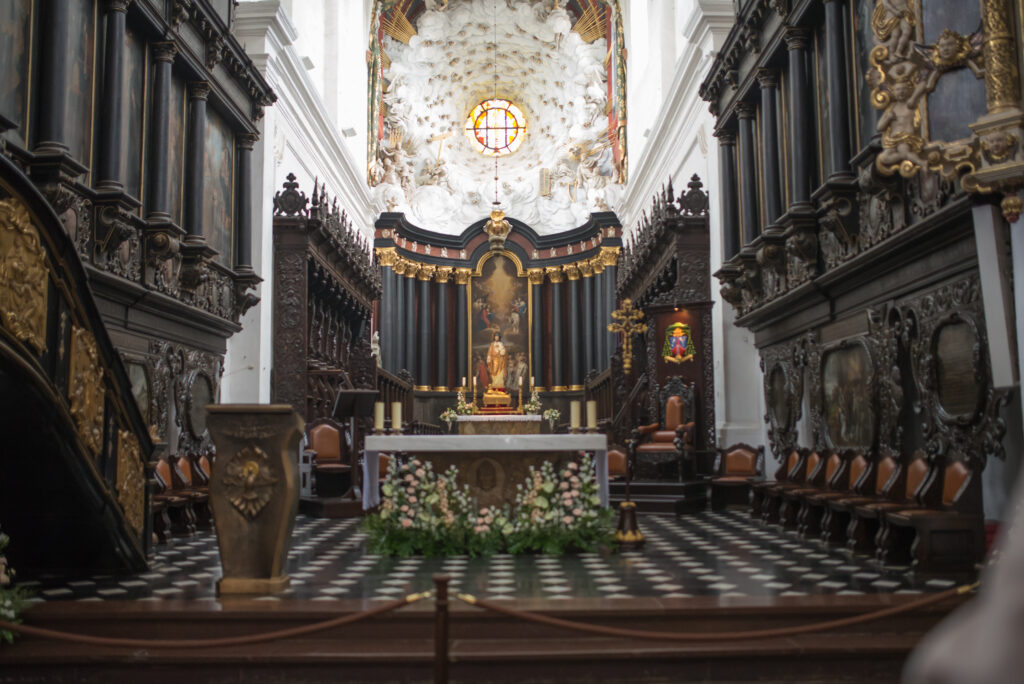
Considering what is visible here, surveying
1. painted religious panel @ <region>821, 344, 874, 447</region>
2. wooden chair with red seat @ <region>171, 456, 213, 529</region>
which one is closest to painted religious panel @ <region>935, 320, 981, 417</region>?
painted religious panel @ <region>821, 344, 874, 447</region>

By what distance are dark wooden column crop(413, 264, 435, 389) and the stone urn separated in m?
22.5

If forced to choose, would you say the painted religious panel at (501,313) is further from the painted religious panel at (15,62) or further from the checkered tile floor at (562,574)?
the painted religious panel at (15,62)

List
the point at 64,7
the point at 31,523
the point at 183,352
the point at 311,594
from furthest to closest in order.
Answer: the point at 183,352 < the point at 64,7 < the point at 31,523 < the point at 311,594

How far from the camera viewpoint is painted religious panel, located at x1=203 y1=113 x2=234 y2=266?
12281 millimetres

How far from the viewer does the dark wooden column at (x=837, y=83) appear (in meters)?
8.80

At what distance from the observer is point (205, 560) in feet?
24.8

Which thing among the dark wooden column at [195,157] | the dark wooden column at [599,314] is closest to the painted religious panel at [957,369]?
the dark wooden column at [195,157]

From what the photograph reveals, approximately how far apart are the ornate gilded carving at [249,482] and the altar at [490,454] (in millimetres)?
1863

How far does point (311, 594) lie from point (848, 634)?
10.6 feet

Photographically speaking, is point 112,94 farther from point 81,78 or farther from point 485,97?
point 485,97

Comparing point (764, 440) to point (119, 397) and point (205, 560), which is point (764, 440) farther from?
point (119, 397)

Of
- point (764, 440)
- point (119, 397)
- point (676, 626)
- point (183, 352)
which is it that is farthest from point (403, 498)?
point (764, 440)

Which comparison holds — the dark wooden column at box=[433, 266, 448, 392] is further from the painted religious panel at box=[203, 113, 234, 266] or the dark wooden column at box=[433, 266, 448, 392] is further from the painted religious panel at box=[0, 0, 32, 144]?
the painted religious panel at box=[0, 0, 32, 144]

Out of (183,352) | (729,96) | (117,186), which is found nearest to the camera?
(117,186)
